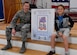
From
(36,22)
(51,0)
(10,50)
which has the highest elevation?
(51,0)

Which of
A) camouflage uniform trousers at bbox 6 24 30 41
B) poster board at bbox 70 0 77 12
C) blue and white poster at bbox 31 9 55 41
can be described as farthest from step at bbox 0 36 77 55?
poster board at bbox 70 0 77 12

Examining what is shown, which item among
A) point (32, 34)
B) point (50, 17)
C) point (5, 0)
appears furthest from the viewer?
point (5, 0)

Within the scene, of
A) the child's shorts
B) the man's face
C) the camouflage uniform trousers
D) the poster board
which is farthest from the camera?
the poster board

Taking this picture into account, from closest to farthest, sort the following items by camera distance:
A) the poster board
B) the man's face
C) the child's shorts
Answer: the child's shorts
the man's face
the poster board

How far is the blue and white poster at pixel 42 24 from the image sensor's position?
3733 millimetres

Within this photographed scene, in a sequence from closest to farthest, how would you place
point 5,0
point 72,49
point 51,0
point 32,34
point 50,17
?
point 72,49 → point 50,17 → point 32,34 → point 5,0 → point 51,0

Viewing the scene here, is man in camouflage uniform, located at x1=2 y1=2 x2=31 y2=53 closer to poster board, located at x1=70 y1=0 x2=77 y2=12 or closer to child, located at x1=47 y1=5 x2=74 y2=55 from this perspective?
child, located at x1=47 y1=5 x2=74 y2=55

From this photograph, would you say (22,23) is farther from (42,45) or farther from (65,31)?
(65,31)

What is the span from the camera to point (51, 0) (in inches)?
265

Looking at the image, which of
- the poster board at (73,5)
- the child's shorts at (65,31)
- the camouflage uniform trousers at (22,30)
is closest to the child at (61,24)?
the child's shorts at (65,31)

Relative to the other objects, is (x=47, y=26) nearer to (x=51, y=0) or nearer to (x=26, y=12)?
(x=26, y=12)

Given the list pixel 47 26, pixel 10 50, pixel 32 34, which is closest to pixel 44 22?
pixel 47 26

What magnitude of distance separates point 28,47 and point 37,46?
0.78ft

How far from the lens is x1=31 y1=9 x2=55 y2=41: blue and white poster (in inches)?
147
